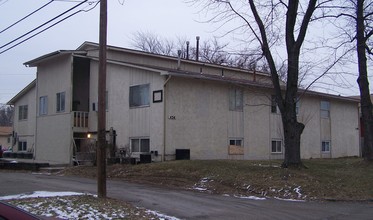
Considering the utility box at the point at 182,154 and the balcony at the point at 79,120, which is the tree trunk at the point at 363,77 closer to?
the utility box at the point at 182,154

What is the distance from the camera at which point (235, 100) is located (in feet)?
89.7

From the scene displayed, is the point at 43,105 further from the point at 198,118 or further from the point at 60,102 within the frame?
the point at 198,118

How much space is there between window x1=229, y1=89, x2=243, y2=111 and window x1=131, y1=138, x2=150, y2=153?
215 inches

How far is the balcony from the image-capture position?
28.1 m

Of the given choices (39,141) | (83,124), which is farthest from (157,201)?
(39,141)

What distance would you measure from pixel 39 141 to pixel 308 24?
19.1 meters

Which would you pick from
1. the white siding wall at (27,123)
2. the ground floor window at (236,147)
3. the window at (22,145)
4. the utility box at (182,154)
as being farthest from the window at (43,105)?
the ground floor window at (236,147)

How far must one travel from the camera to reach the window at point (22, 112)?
37075 millimetres

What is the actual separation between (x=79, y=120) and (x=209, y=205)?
55.0 feet

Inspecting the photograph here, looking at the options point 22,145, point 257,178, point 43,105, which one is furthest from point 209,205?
point 22,145

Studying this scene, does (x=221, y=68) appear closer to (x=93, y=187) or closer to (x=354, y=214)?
(x=93, y=187)

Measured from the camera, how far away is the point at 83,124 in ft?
93.8

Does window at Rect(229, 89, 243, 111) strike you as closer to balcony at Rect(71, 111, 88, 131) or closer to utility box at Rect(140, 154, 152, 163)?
utility box at Rect(140, 154, 152, 163)

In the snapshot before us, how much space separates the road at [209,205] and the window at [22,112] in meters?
21.0
